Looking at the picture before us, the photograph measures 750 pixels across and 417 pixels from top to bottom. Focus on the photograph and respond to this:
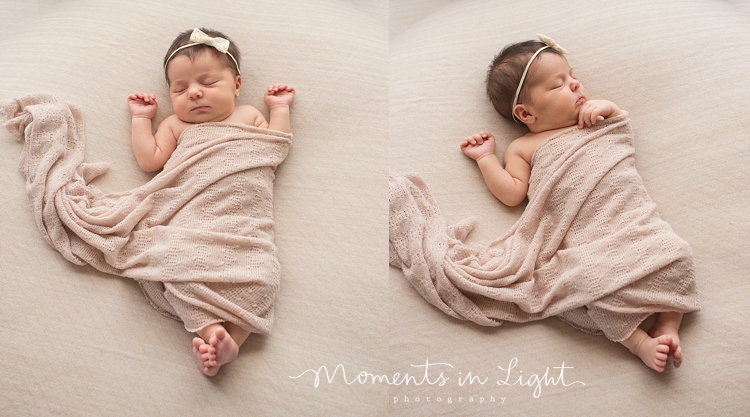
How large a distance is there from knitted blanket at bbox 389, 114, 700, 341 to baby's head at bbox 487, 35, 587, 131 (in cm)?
6

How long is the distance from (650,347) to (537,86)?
66 centimetres

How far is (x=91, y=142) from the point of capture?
4.63ft

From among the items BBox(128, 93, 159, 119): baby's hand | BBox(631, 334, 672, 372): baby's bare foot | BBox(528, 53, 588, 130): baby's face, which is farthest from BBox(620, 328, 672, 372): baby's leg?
BBox(128, 93, 159, 119): baby's hand

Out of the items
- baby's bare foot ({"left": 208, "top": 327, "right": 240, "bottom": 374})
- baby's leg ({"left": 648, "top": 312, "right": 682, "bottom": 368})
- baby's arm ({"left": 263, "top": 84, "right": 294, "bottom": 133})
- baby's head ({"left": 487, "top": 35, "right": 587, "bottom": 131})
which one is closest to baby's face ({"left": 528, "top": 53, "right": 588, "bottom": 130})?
baby's head ({"left": 487, "top": 35, "right": 587, "bottom": 131})

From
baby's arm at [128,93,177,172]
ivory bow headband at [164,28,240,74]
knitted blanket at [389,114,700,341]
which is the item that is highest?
ivory bow headband at [164,28,240,74]

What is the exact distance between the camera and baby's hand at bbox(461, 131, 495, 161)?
143 cm

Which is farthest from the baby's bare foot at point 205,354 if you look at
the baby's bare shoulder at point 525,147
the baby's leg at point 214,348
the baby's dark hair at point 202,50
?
Answer: the baby's bare shoulder at point 525,147

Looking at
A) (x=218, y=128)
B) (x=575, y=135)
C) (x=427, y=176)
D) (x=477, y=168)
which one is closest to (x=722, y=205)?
(x=575, y=135)

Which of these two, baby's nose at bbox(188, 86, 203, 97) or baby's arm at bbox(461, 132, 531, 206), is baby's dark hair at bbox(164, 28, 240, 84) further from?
baby's arm at bbox(461, 132, 531, 206)

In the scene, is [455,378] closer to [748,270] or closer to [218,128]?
[748,270]

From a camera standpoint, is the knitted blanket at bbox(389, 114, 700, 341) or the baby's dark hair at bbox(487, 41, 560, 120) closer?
the knitted blanket at bbox(389, 114, 700, 341)

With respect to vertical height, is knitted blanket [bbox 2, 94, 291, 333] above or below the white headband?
below

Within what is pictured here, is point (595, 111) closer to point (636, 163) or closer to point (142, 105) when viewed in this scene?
point (636, 163)

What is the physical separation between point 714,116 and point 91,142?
1.57 m
